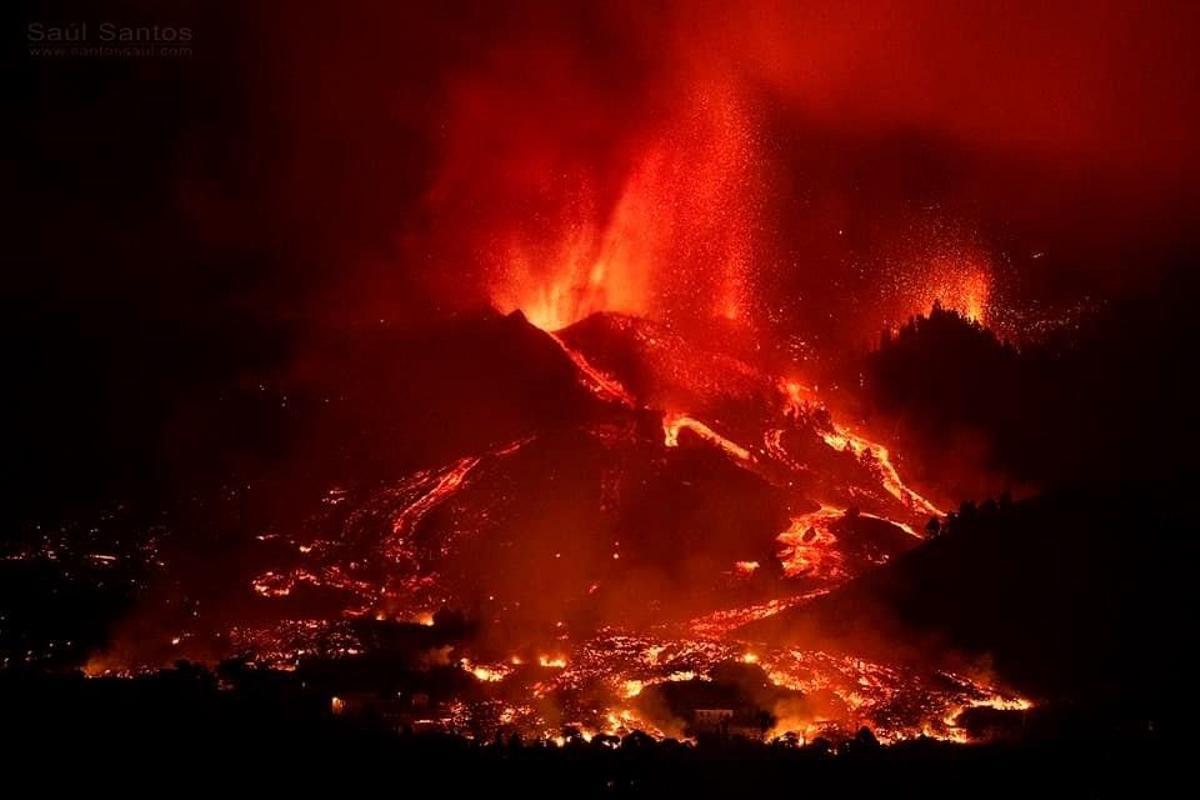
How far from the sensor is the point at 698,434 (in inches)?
2571

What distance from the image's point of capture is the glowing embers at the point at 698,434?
210 ft

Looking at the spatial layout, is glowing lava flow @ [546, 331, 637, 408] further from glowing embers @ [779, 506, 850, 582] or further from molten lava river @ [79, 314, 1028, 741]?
glowing embers @ [779, 506, 850, 582]

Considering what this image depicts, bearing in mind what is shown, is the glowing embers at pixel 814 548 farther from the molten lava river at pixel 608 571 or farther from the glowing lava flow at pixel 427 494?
the glowing lava flow at pixel 427 494

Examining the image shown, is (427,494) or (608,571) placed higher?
(427,494)

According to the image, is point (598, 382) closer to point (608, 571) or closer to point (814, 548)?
point (814, 548)

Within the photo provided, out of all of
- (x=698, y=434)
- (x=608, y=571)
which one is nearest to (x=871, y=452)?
(x=698, y=434)

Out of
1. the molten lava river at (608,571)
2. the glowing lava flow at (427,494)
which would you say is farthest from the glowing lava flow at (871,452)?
the glowing lava flow at (427,494)

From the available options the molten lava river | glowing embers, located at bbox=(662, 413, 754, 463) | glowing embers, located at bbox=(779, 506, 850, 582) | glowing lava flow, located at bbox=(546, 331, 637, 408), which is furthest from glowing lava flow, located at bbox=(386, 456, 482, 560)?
glowing embers, located at bbox=(779, 506, 850, 582)

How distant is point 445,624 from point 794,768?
49.9 feet

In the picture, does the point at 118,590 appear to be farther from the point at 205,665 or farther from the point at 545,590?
the point at 545,590

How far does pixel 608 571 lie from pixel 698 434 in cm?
1567

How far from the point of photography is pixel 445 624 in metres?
43.6

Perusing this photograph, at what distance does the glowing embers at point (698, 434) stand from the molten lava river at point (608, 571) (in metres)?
0.21

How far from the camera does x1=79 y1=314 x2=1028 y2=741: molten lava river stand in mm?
36875
